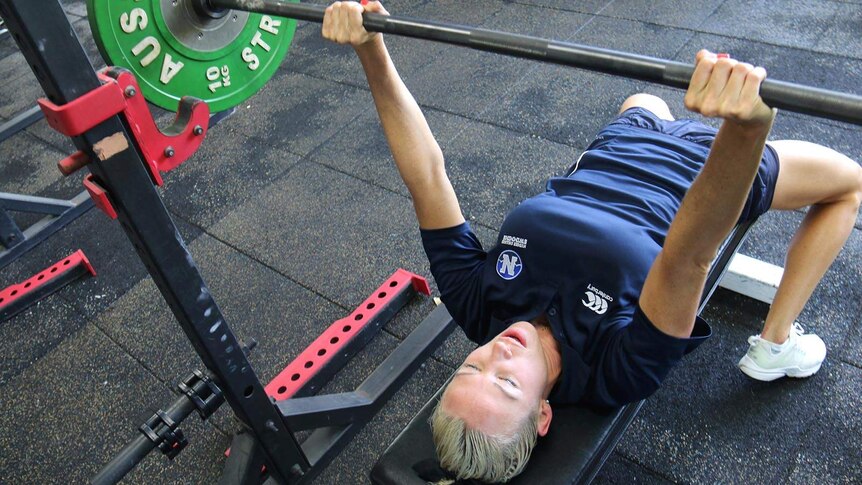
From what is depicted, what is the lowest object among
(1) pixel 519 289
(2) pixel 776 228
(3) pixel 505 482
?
(2) pixel 776 228

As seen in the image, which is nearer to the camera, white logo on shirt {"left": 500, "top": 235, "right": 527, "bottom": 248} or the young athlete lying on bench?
the young athlete lying on bench

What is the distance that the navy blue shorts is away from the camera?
62.4 inches

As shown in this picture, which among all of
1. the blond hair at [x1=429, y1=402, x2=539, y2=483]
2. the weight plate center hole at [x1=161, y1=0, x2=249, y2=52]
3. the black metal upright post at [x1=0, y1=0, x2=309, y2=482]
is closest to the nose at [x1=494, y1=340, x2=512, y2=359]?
the blond hair at [x1=429, y1=402, x2=539, y2=483]

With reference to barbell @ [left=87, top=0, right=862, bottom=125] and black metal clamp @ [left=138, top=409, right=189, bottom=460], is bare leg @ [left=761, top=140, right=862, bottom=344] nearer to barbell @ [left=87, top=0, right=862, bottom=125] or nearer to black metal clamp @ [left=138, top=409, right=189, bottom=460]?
barbell @ [left=87, top=0, right=862, bottom=125]

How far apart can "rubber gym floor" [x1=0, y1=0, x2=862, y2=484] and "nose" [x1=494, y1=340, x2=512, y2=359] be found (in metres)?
0.58

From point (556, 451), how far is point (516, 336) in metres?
0.25

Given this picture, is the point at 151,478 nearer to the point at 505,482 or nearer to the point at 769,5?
the point at 505,482

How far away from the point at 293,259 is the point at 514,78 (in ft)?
4.88

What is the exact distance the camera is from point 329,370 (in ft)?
6.81

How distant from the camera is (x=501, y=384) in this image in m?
1.39

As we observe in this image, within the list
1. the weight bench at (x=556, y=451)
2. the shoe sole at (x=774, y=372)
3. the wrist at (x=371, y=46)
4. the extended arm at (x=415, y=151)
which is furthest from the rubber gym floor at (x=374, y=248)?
the wrist at (x=371, y=46)

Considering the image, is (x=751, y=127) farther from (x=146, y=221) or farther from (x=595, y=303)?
(x=146, y=221)

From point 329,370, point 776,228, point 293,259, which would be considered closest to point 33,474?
point 329,370

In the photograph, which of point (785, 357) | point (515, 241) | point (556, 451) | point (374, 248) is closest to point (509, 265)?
point (515, 241)
